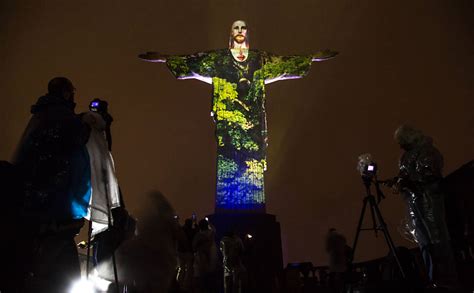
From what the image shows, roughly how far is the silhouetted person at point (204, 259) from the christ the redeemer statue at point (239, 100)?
2567 millimetres

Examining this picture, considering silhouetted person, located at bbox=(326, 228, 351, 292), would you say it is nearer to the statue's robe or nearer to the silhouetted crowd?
the silhouetted crowd

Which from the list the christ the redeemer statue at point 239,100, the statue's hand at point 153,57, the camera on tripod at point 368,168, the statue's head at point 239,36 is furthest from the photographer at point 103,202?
the statue's head at point 239,36

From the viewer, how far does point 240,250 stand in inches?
277

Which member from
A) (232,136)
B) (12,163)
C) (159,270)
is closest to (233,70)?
(232,136)

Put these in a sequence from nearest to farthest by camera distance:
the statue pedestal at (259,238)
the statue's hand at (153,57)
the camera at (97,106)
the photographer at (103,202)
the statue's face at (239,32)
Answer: the photographer at (103,202), the camera at (97,106), the statue pedestal at (259,238), the statue's hand at (153,57), the statue's face at (239,32)

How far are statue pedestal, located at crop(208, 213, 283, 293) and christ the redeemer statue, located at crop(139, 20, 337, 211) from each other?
1.04 ft

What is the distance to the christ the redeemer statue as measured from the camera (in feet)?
32.2

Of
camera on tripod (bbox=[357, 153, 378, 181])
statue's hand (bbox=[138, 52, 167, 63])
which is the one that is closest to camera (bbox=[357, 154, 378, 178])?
camera on tripod (bbox=[357, 153, 378, 181])

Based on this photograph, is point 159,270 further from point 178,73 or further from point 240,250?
point 178,73

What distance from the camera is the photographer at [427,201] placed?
4.12 m

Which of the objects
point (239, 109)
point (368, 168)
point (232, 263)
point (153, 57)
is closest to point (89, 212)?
point (368, 168)

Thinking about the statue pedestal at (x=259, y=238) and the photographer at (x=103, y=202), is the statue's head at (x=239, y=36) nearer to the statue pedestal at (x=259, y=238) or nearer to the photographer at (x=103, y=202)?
the statue pedestal at (x=259, y=238)

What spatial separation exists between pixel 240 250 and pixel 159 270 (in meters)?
3.28

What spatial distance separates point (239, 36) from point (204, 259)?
6.43 metres
